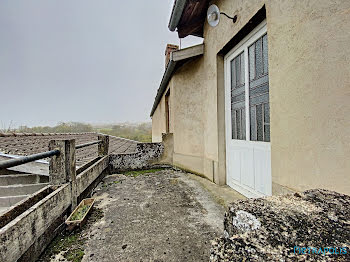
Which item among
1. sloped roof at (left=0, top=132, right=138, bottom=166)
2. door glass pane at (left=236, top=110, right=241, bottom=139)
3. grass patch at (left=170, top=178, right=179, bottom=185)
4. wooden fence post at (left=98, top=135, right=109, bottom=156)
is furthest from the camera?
wooden fence post at (left=98, top=135, right=109, bottom=156)

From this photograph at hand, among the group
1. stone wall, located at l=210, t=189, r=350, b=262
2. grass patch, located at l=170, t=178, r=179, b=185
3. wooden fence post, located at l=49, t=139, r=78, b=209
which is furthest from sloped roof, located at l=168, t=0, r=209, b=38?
stone wall, located at l=210, t=189, r=350, b=262

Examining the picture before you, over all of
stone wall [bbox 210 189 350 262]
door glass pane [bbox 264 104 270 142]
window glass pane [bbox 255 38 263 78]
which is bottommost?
stone wall [bbox 210 189 350 262]

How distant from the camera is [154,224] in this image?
7.77 ft

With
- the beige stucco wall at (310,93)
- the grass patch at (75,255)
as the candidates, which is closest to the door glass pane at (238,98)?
the beige stucco wall at (310,93)

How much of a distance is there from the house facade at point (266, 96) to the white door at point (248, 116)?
0.02m

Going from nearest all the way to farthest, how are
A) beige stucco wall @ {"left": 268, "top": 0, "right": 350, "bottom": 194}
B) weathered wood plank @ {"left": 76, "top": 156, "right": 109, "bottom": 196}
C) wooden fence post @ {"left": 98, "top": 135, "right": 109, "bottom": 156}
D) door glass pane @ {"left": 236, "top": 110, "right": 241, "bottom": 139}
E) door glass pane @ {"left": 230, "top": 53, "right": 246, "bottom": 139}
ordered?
1. beige stucco wall @ {"left": 268, "top": 0, "right": 350, "bottom": 194}
2. weathered wood plank @ {"left": 76, "top": 156, "right": 109, "bottom": 196}
3. door glass pane @ {"left": 230, "top": 53, "right": 246, "bottom": 139}
4. door glass pane @ {"left": 236, "top": 110, "right": 241, "bottom": 139}
5. wooden fence post @ {"left": 98, "top": 135, "right": 109, "bottom": 156}

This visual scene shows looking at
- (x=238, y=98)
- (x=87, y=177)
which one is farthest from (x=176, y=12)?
(x=87, y=177)

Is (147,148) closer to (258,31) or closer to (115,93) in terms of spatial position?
(258,31)

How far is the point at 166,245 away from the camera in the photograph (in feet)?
6.30

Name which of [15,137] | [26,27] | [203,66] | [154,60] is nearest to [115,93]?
[154,60]

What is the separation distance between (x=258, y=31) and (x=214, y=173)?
10.5 ft

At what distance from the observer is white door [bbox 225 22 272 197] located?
280 cm

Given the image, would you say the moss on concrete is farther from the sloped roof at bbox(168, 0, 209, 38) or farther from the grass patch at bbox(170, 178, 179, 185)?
the sloped roof at bbox(168, 0, 209, 38)

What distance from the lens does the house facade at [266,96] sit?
1577 mm
